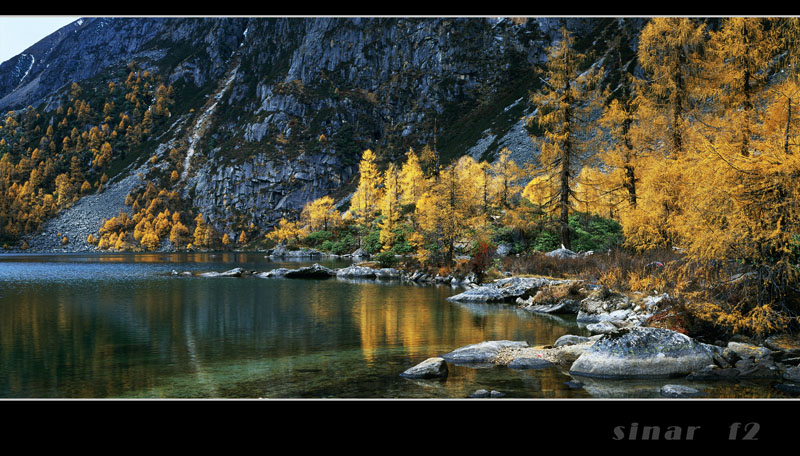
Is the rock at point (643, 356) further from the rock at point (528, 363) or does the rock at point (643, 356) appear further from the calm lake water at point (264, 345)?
the rock at point (528, 363)

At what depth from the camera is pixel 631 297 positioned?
17.9 meters

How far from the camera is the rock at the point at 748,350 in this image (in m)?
10.4

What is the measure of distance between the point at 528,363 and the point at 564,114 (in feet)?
73.2

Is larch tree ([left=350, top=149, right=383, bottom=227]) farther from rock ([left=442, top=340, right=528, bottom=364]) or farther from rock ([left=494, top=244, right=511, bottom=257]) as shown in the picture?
rock ([left=442, top=340, right=528, bottom=364])

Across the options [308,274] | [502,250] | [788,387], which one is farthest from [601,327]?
[308,274]

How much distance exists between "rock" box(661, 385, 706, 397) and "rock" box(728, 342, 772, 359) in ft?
9.01

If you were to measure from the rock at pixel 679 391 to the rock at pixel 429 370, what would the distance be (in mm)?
4381

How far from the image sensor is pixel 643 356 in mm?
10305

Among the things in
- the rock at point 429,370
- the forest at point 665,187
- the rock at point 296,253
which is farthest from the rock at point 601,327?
the rock at point 296,253

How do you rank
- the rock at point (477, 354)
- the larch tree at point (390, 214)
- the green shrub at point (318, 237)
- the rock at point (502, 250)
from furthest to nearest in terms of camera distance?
the green shrub at point (318, 237) < the larch tree at point (390, 214) < the rock at point (502, 250) < the rock at point (477, 354)

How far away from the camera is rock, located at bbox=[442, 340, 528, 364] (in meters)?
11.9
